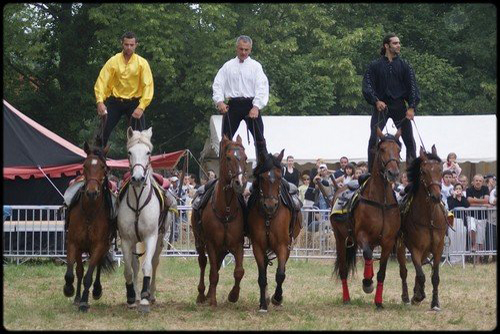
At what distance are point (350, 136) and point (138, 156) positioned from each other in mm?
17286

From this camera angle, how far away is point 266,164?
43.8 feet

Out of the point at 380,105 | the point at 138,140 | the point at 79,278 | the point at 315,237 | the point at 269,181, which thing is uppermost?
the point at 380,105

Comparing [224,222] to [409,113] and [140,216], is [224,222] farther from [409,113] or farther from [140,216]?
[409,113]

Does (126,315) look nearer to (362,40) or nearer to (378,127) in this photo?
(378,127)

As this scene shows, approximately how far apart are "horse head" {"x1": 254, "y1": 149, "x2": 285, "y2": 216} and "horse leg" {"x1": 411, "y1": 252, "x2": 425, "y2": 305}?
2.18 m

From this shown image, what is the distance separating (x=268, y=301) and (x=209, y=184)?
1.95 meters

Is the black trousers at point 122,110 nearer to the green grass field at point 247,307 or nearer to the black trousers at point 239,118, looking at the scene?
the black trousers at point 239,118

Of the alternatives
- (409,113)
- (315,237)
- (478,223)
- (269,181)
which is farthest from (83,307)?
(478,223)

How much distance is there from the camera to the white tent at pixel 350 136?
94.9ft

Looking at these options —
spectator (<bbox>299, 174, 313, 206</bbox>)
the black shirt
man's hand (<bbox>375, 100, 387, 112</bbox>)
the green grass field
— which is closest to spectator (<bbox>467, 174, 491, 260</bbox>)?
the green grass field

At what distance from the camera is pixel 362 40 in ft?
136

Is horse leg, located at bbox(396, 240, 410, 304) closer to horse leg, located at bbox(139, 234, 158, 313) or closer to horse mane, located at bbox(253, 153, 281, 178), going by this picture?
horse mane, located at bbox(253, 153, 281, 178)

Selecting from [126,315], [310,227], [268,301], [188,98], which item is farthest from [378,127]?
[188,98]

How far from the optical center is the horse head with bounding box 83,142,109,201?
41.8 ft
